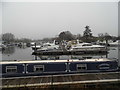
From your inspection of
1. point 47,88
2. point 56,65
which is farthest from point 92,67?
point 47,88

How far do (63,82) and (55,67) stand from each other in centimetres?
171

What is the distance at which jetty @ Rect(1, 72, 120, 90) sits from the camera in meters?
8.37

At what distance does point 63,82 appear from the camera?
8.66 m

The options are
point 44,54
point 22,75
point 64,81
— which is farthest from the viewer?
point 44,54

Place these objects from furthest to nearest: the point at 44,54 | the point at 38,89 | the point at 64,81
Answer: the point at 44,54 → the point at 64,81 → the point at 38,89

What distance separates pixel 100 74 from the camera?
394 inches

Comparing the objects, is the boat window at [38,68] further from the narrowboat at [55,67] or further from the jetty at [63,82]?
the jetty at [63,82]

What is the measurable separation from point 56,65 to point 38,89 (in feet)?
7.74

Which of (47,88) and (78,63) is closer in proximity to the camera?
(47,88)

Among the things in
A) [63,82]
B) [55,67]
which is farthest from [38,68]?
[63,82]

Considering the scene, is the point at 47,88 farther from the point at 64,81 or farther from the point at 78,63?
the point at 78,63

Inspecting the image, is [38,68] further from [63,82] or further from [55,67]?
[63,82]

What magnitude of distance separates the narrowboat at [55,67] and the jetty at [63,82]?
35 centimetres

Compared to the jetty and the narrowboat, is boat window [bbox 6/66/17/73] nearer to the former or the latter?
the narrowboat
